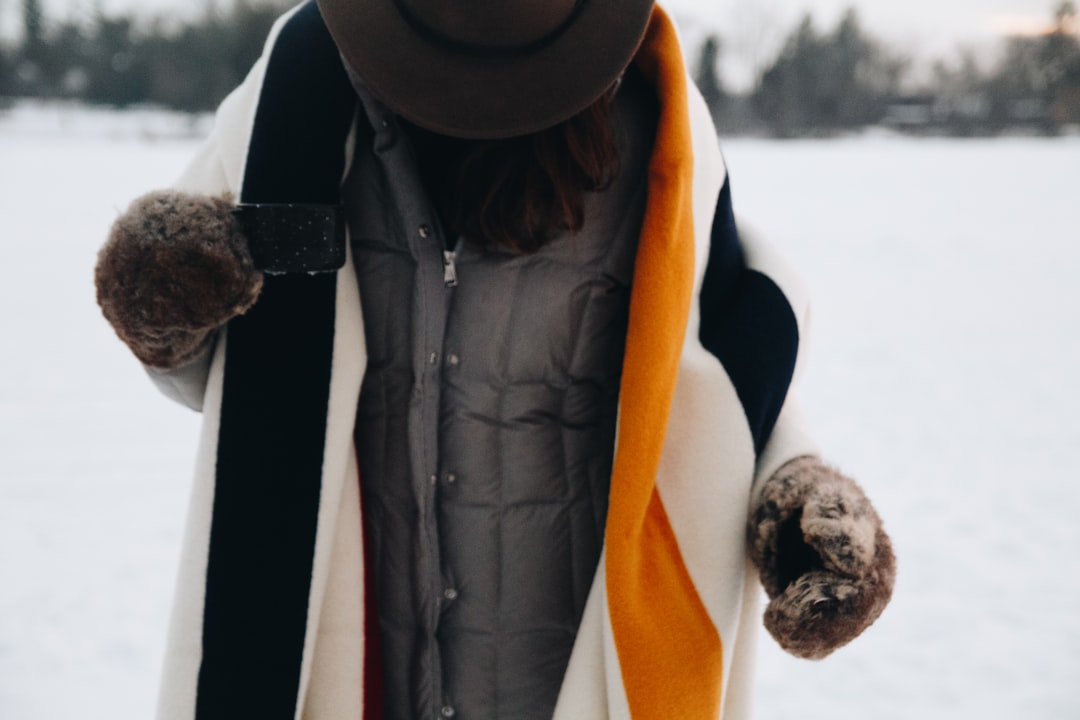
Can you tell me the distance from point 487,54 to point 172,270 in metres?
0.41

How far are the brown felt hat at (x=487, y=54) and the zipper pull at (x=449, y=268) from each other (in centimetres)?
19

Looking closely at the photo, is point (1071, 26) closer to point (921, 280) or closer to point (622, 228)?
point (921, 280)

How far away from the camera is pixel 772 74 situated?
1446 inches

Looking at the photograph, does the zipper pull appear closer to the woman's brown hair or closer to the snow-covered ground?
the woman's brown hair

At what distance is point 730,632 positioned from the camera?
1085mm

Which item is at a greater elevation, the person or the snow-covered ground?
the person

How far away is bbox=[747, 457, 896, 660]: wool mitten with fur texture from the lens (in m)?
0.90

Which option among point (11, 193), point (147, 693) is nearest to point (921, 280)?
point (147, 693)

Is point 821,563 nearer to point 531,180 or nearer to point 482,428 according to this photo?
point 482,428

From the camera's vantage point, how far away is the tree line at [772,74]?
2905 cm

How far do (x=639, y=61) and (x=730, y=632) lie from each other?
0.74 m

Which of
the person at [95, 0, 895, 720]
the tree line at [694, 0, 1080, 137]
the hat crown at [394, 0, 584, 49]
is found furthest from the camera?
the tree line at [694, 0, 1080, 137]

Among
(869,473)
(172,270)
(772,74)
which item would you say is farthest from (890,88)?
(172,270)

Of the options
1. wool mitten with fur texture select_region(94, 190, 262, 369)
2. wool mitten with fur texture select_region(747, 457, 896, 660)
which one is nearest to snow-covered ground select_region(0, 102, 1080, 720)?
wool mitten with fur texture select_region(747, 457, 896, 660)
